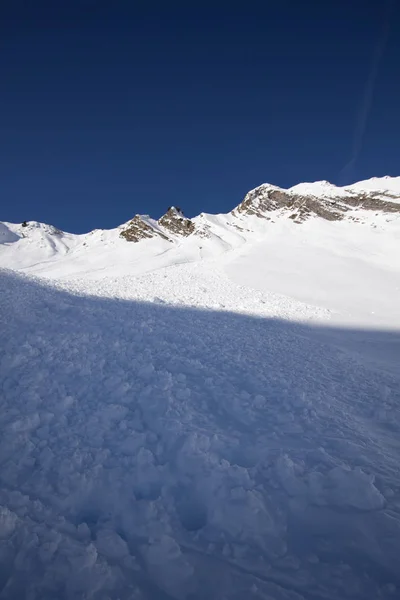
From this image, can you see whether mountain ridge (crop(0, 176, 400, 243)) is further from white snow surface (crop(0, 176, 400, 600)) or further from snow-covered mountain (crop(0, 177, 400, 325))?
white snow surface (crop(0, 176, 400, 600))

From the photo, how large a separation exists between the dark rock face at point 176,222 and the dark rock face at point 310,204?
14317mm

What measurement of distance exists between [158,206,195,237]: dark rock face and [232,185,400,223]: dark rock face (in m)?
14.3

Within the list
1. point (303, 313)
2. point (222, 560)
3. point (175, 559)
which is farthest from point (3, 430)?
point (303, 313)

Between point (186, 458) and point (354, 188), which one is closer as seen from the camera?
point (186, 458)

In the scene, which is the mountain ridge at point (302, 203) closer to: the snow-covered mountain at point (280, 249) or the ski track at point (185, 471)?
the snow-covered mountain at point (280, 249)

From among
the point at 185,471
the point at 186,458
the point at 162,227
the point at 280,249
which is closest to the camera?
the point at 185,471

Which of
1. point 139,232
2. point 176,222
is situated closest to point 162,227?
point 176,222

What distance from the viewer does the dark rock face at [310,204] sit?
7081cm

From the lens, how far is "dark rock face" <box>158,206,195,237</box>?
89150 mm

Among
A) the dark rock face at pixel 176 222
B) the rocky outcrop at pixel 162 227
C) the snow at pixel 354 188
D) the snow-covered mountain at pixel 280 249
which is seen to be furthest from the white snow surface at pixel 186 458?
the dark rock face at pixel 176 222

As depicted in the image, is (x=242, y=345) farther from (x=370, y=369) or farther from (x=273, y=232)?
(x=273, y=232)

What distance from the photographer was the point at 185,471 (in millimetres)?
4535

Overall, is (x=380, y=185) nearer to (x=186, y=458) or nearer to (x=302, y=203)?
(x=302, y=203)

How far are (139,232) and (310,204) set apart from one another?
45390 millimetres
